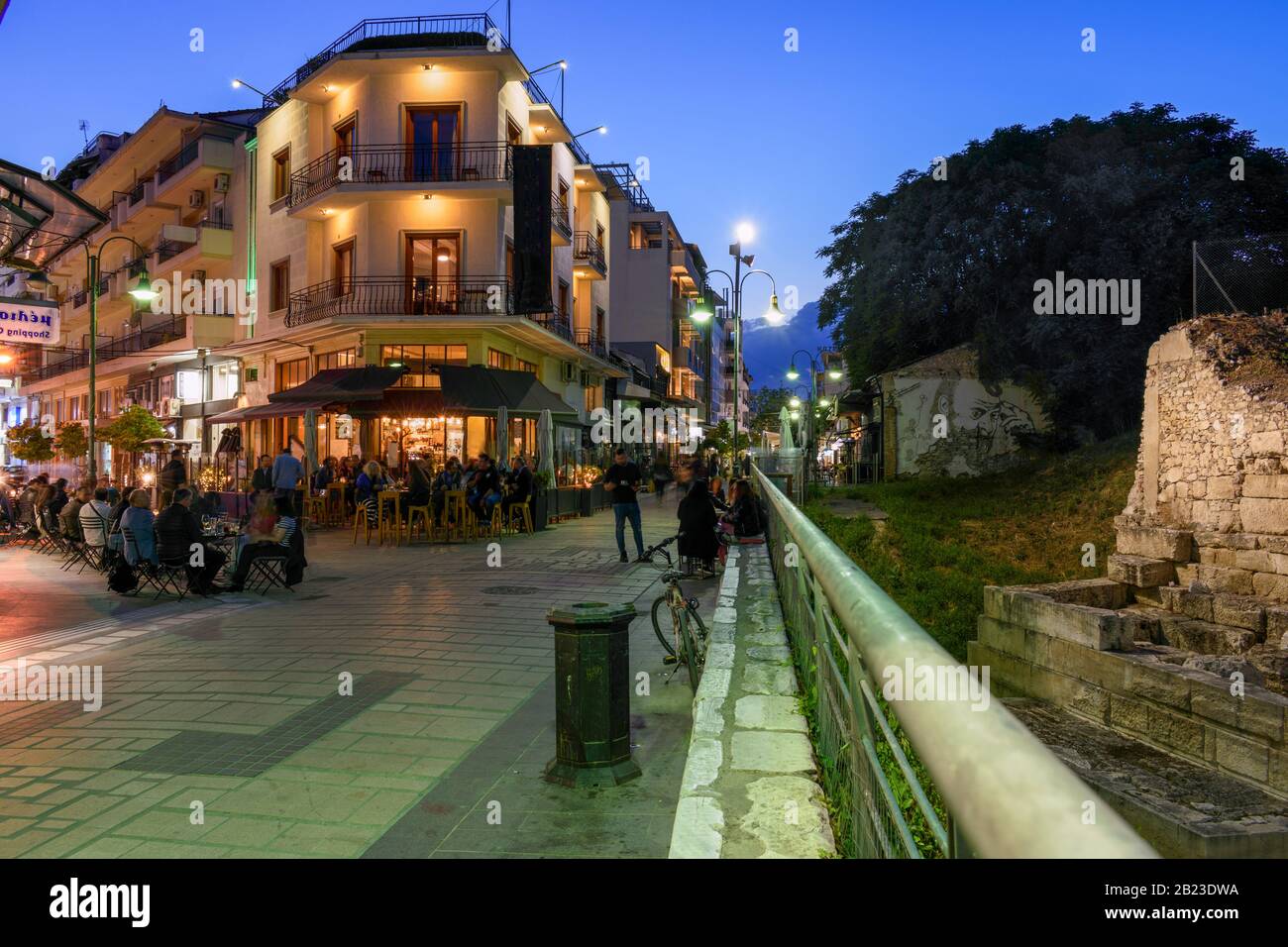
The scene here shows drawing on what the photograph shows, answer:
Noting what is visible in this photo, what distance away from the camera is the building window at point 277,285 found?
27219mm

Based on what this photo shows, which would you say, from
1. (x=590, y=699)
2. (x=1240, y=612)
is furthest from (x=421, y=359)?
(x=590, y=699)

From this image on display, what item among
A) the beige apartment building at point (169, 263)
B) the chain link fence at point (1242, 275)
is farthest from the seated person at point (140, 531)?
the beige apartment building at point (169, 263)

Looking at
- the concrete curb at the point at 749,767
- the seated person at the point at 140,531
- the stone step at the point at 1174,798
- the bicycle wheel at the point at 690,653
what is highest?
the seated person at the point at 140,531

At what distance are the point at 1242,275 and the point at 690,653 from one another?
11.0 meters

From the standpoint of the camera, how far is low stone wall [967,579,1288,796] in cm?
711

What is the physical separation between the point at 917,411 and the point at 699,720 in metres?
26.6

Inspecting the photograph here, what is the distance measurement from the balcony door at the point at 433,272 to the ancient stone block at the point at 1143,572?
1744 centimetres

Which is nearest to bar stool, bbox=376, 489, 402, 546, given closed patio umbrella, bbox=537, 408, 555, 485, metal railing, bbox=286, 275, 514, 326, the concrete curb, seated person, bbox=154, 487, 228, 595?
closed patio umbrella, bbox=537, 408, 555, 485

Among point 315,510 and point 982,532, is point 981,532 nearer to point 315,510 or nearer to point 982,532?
point 982,532

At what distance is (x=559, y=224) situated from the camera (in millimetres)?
27078

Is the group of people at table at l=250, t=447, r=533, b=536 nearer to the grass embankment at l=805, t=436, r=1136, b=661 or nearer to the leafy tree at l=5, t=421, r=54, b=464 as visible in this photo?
the grass embankment at l=805, t=436, r=1136, b=661

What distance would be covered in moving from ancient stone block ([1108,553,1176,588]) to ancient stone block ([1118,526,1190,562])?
14 centimetres

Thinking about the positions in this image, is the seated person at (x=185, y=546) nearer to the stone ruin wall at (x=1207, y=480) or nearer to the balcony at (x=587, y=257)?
the stone ruin wall at (x=1207, y=480)

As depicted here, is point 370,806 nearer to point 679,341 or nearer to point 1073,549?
point 1073,549
